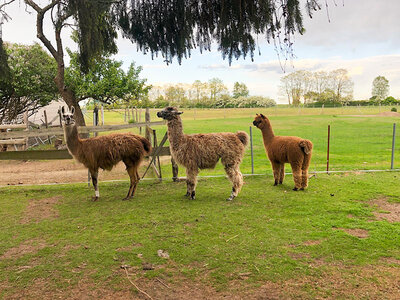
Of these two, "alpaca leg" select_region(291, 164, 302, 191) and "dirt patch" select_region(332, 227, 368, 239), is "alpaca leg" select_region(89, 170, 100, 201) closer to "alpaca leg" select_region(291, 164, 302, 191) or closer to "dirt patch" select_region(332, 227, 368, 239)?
"alpaca leg" select_region(291, 164, 302, 191)

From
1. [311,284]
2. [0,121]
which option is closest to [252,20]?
[311,284]

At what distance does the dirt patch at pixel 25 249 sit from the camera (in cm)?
418

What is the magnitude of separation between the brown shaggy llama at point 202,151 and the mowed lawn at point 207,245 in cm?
60

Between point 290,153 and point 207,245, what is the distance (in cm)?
357

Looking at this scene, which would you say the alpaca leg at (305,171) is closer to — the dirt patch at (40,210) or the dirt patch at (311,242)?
the dirt patch at (311,242)

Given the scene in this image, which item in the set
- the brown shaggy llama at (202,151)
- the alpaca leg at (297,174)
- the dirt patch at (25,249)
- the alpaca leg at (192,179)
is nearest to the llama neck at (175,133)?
the brown shaggy llama at (202,151)

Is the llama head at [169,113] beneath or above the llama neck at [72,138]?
above

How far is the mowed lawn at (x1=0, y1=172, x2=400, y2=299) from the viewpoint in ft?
10.7

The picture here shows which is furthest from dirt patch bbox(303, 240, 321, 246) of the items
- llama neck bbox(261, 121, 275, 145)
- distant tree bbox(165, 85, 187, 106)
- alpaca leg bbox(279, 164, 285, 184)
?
distant tree bbox(165, 85, 187, 106)

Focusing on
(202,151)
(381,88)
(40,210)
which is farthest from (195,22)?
(381,88)

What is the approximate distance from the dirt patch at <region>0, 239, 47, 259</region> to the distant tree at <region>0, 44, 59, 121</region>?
52.5 feet

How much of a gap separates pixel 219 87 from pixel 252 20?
38.1m

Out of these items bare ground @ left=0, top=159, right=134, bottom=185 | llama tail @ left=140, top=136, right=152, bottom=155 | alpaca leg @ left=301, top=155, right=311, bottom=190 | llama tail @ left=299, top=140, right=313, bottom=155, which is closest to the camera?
llama tail @ left=299, top=140, right=313, bottom=155

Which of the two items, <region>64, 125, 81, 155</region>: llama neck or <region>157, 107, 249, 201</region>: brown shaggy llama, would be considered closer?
<region>157, 107, 249, 201</region>: brown shaggy llama
